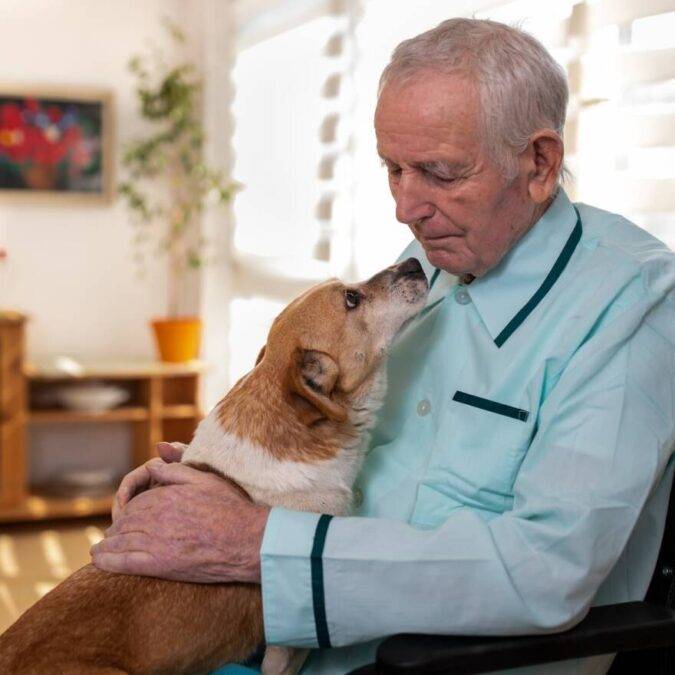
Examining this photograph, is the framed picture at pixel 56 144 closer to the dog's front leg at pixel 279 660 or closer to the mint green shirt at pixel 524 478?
the mint green shirt at pixel 524 478

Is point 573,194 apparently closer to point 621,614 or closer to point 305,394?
point 305,394

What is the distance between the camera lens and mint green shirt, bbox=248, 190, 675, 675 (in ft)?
4.05

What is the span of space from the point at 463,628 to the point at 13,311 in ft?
13.3

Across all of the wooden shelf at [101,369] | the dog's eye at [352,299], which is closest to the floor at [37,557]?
the wooden shelf at [101,369]

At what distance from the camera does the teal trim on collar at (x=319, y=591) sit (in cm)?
127

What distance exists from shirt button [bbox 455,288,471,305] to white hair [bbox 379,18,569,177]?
256mm

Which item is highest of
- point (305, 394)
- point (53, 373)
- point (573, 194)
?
point (573, 194)

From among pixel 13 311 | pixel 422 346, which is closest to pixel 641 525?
pixel 422 346

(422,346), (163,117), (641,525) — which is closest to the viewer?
(641,525)

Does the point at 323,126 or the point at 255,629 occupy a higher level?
the point at 323,126

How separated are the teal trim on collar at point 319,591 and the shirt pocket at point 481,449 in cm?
Result: 27

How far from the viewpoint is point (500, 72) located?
1396 millimetres

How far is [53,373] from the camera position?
461 cm

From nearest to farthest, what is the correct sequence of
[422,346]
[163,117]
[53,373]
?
[422,346]
[53,373]
[163,117]
